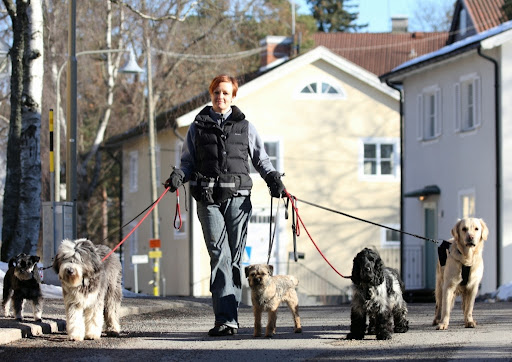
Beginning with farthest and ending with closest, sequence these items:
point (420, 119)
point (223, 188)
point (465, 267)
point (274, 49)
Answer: point (274, 49)
point (420, 119)
point (465, 267)
point (223, 188)

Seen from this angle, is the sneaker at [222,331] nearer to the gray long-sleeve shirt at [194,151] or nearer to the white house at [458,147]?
the gray long-sleeve shirt at [194,151]

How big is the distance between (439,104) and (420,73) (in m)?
1.75

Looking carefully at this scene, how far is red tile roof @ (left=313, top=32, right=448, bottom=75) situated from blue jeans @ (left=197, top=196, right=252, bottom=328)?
1970 inches

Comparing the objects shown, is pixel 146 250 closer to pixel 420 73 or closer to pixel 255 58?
pixel 255 58

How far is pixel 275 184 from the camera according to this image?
11141 mm

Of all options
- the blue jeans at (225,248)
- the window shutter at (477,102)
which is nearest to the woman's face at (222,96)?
the blue jeans at (225,248)

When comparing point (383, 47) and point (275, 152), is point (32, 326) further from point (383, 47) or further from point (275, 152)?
point (383, 47)

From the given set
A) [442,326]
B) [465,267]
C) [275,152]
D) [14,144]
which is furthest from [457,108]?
[442,326]

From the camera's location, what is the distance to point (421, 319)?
13867 millimetres

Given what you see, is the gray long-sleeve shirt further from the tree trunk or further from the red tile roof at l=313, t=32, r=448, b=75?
the red tile roof at l=313, t=32, r=448, b=75

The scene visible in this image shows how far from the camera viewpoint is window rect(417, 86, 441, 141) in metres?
32.3

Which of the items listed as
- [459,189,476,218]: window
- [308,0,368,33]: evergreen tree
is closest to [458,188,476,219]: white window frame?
[459,189,476,218]: window

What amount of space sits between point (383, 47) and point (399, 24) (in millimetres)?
5313

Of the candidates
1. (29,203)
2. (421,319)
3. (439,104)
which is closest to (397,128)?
(439,104)
